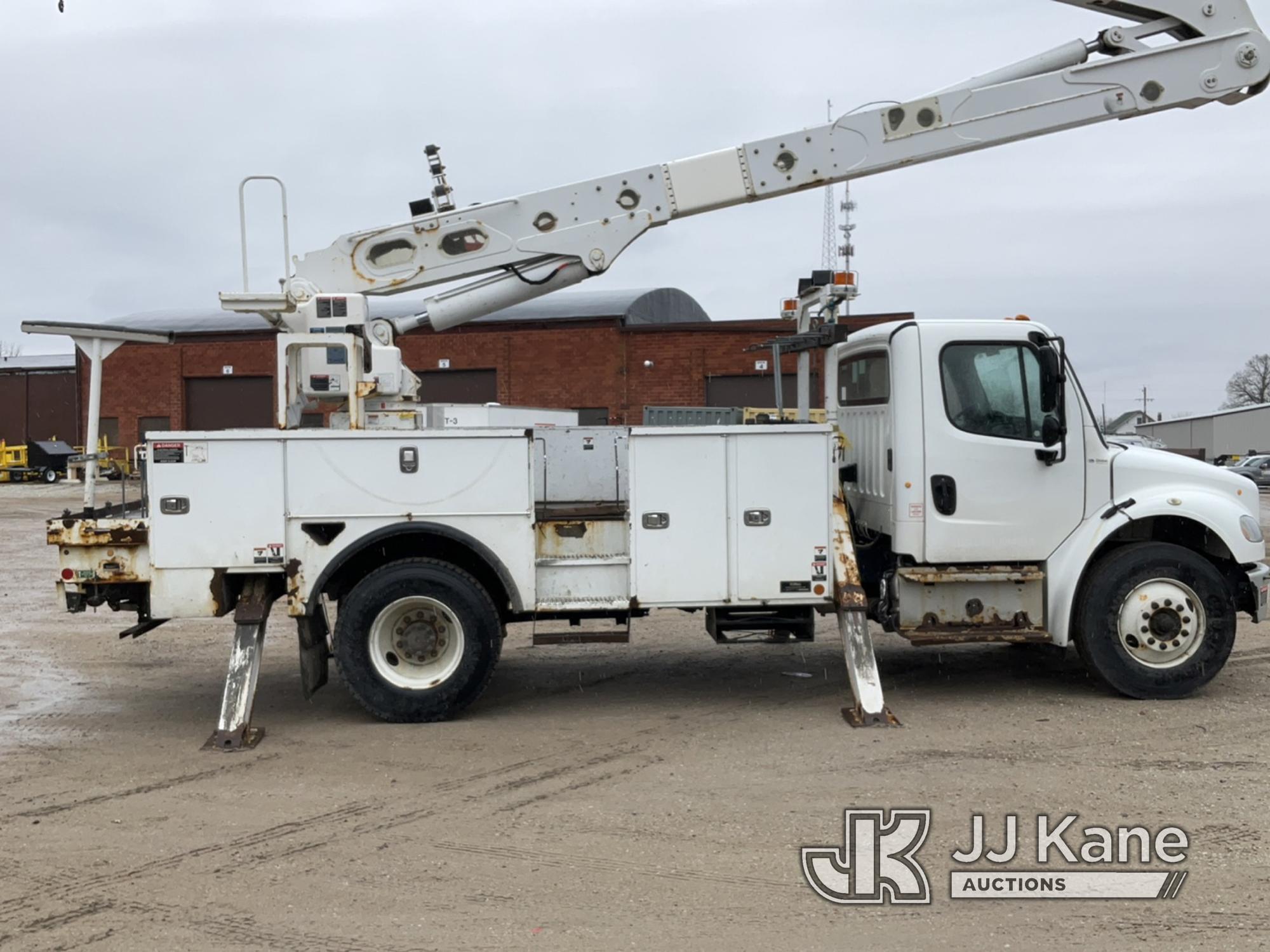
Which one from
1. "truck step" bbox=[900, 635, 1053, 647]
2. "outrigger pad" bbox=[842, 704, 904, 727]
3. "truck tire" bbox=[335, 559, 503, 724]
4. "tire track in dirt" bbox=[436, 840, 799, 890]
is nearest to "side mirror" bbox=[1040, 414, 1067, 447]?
"truck step" bbox=[900, 635, 1053, 647]

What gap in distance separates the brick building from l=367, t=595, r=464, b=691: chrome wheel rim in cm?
1984

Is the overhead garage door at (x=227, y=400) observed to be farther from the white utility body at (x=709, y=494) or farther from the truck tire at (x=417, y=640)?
the truck tire at (x=417, y=640)

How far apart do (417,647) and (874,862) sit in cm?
352

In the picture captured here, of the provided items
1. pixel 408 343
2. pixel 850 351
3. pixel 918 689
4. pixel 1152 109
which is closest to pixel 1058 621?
pixel 918 689

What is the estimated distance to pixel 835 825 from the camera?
17.6 ft

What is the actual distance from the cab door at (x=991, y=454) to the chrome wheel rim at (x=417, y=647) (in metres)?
3.26

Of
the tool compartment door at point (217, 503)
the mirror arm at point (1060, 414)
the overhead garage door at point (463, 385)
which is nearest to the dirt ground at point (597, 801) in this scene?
the tool compartment door at point (217, 503)

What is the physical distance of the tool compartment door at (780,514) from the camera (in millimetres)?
7496

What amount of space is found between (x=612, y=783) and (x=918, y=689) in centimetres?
304

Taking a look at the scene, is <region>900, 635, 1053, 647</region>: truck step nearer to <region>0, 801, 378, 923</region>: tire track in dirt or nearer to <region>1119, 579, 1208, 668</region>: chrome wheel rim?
<region>1119, 579, 1208, 668</region>: chrome wheel rim

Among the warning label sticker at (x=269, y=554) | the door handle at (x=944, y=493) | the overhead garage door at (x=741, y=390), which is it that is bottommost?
the warning label sticker at (x=269, y=554)

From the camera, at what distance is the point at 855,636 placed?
7.43 metres

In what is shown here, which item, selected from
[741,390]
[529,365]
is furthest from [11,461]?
[741,390]

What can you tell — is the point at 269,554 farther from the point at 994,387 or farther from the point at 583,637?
the point at 994,387
